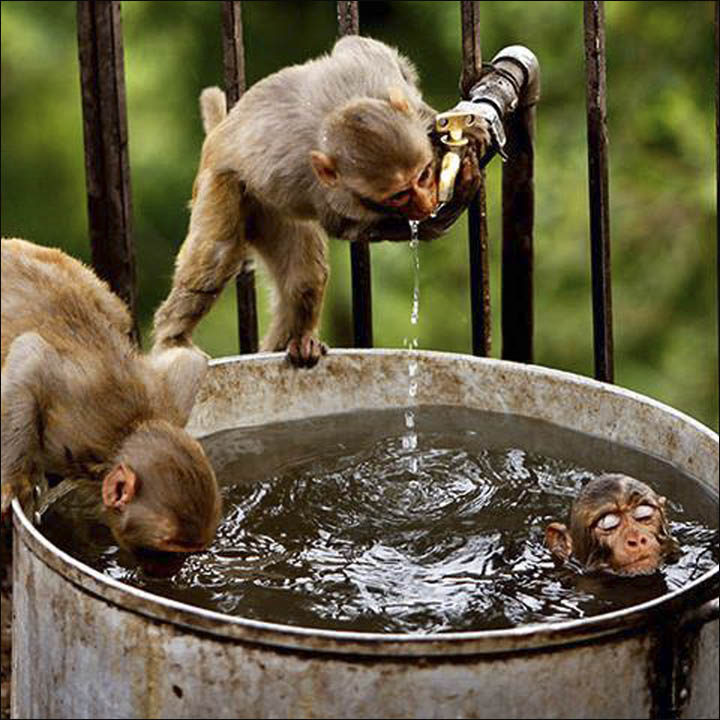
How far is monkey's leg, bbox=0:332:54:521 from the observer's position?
380cm

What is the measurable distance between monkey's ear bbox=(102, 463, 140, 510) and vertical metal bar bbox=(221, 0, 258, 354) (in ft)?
4.99

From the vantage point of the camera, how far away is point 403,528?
4129 millimetres

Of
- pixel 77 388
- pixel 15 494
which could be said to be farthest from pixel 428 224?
pixel 15 494

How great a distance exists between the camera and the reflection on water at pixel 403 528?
3.71m

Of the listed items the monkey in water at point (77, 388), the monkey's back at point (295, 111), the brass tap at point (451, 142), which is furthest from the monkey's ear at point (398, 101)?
the monkey in water at point (77, 388)

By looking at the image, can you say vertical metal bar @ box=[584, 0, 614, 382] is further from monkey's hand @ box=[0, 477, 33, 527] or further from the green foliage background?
the green foliage background

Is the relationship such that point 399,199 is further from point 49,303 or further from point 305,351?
point 49,303

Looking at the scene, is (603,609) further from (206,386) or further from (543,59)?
(543,59)

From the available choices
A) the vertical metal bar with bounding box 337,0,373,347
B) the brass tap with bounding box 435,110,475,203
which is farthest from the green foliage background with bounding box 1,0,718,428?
the brass tap with bounding box 435,110,475,203

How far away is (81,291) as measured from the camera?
397 cm

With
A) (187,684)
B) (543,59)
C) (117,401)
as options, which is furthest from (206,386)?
(543,59)

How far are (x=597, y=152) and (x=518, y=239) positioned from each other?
38cm

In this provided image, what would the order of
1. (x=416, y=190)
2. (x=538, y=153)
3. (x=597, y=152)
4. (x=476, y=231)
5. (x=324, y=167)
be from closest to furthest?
1. (x=416, y=190)
2. (x=324, y=167)
3. (x=597, y=152)
4. (x=476, y=231)
5. (x=538, y=153)

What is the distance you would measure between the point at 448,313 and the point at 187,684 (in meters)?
5.56
